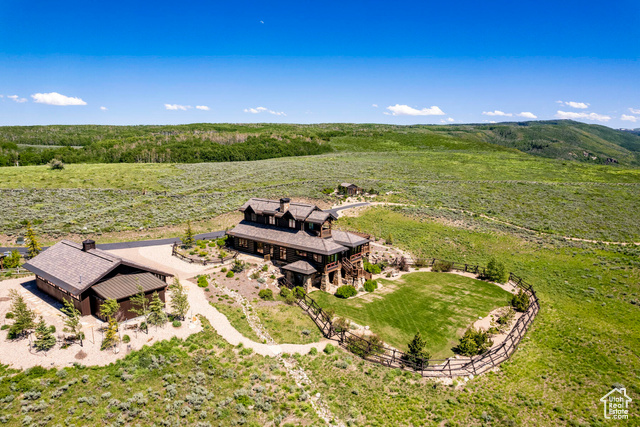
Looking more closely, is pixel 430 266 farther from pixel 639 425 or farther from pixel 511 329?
pixel 639 425

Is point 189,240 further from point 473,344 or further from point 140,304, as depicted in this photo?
point 473,344

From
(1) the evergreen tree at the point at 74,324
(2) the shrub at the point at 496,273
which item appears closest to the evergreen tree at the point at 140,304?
(1) the evergreen tree at the point at 74,324

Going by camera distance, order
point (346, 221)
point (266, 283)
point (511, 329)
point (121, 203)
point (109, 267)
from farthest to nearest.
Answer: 1. point (121, 203)
2. point (346, 221)
3. point (266, 283)
4. point (511, 329)
5. point (109, 267)

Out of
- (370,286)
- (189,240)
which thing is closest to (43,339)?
(189,240)

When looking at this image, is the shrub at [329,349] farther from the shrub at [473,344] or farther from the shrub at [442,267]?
the shrub at [442,267]

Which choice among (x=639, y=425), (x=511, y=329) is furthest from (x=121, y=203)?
(x=639, y=425)

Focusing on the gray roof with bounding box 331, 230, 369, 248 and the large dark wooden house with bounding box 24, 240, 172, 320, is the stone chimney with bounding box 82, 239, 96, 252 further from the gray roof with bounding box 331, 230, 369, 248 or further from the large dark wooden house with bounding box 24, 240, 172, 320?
the gray roof with bounding box 331, 230, 369, 248
